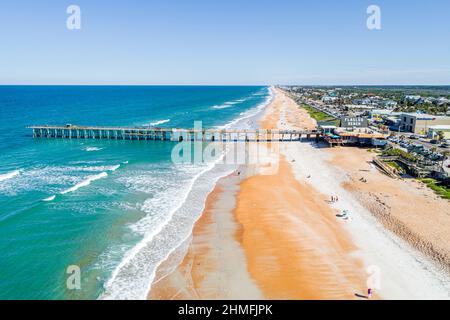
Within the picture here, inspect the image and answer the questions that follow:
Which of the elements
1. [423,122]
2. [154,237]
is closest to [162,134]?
[154,237]

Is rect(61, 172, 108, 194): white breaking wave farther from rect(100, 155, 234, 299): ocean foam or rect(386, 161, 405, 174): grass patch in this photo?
rect(386, 161, 405, 174): grass patch

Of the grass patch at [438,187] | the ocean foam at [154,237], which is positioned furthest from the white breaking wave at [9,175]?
the grass patch at [438,187]

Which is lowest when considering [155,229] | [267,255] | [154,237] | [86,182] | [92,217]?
[267,255]

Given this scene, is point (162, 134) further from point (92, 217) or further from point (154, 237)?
point (154, 237)

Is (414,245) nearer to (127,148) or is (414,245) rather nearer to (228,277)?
(228,277)

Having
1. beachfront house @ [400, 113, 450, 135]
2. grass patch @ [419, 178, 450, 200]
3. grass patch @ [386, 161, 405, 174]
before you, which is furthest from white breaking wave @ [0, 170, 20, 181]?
beachfront house @ [400, 113, 450, 135]

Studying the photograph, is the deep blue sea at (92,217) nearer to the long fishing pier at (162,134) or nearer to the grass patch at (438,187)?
the long fishing pier at (162,134)

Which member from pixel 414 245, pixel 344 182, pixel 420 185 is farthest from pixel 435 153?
pixel 414 245
